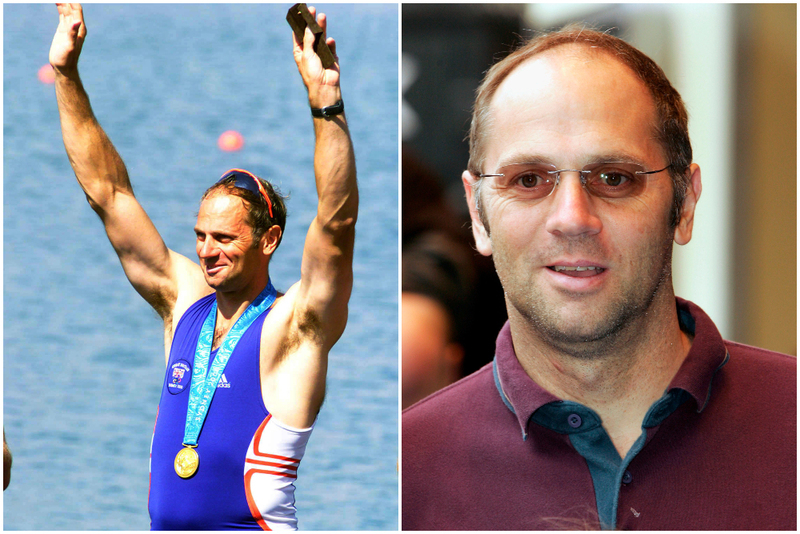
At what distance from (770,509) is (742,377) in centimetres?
28

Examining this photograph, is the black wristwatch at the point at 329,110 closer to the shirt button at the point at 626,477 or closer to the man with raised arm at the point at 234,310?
the man with raised arm at the point at 234,310

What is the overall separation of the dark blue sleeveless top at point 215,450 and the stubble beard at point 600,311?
0.68 meters

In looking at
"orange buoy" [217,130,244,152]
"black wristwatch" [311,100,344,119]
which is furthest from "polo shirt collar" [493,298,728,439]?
"orange buoy" [217,130,244,152]

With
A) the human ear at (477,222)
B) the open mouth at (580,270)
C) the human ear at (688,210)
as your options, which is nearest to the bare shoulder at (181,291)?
the human ear at (477,222)

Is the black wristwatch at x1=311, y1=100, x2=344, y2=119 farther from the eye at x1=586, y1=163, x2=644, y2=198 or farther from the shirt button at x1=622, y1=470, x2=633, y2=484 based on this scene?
the shirt button at x1=622, y1=470, x2=633, y2=484

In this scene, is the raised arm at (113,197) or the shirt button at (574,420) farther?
the raised arm at (113,197)

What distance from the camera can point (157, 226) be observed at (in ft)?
6.57

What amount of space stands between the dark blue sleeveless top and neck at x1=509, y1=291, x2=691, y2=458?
698 mm

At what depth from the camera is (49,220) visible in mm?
2115

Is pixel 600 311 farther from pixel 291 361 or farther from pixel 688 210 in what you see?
pixel 291 361

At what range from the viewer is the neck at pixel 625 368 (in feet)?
5.36

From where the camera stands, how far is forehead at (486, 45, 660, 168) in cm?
155

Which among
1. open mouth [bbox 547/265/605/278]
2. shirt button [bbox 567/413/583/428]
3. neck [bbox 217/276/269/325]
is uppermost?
open mouth [bbox 547/265/605/278]

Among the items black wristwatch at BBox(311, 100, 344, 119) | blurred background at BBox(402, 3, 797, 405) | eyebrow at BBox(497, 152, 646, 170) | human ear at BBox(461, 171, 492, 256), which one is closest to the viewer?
eyebrow at BBox(497, 152, 646, 170)
